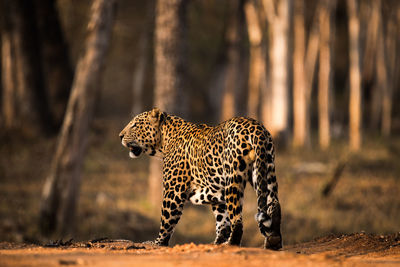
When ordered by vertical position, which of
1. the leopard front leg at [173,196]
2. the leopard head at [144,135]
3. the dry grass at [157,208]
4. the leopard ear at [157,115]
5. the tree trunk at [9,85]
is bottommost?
the dry grass at [157,208]

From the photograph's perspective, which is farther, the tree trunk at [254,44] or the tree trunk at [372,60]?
the tree trunk at [372,60]

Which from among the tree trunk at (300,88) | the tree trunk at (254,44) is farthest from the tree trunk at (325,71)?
the tree trunk at (254,44)

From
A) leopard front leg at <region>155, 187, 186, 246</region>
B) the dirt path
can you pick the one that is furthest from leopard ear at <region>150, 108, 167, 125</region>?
the dirt path

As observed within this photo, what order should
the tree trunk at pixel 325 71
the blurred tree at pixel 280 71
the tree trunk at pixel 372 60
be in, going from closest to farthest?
the blurred tree at pixel 280 71, the tree trunk at pixel 325 71, the tree trunk at pixel 372 60

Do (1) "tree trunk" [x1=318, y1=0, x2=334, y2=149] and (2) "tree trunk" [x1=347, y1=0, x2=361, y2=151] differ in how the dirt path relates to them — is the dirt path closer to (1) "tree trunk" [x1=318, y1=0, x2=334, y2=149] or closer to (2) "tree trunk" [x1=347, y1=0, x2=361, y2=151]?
(2) "tree trunk" [x1=347, y1=0, x2=361, y2=151]

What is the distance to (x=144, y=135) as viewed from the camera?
8406 millimetres

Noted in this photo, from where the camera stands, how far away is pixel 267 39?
3578 centimetres

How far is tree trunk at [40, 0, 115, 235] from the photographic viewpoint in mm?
13656

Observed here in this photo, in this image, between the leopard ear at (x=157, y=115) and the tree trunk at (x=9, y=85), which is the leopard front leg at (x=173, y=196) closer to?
the leopard ear at (x=157, y=115)

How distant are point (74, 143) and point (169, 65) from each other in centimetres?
361

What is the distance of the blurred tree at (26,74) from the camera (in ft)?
76.5

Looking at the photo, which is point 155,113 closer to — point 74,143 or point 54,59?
point 74,143

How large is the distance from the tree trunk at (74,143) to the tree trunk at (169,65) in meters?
2.38

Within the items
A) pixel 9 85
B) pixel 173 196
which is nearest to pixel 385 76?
pixel 9 85
